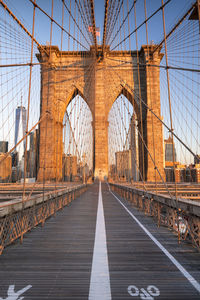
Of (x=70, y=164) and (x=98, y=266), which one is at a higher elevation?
(x=70, y=164)

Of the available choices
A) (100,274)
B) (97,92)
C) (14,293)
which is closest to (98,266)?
(100,274)

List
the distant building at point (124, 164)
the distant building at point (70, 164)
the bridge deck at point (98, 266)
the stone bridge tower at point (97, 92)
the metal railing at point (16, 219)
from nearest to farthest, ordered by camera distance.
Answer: the bridge deck at point (98, 266) → the metal railing at point (16, 219) → the distant building at point (70, 164) → the distant building at point (124, 164) → the stone bridge tower at point (97, 92)

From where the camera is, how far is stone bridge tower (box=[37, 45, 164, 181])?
31.1 m

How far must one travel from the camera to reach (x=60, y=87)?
34188mm

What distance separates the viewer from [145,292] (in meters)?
2.21

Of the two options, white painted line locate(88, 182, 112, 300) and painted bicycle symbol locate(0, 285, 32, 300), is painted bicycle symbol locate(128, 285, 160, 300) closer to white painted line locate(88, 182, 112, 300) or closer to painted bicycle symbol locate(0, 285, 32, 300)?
white painted line locate(88, 182, 112, 300)

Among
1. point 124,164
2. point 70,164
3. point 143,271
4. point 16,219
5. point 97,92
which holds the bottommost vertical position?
point 143,271

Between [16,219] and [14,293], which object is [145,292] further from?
[16,219]

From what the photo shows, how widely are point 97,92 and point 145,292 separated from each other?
3629 centimetres

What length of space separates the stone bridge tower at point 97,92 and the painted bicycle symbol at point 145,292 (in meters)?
28.1

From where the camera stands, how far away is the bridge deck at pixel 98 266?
7.29 feet

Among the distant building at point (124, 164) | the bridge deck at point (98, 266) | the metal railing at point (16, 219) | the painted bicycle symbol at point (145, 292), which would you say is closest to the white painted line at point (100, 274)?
the bridge deck at point (98, 266)

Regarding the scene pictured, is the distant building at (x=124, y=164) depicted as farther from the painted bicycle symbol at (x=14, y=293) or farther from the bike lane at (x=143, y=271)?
the painted bicycle symbol at (x=14, y=293)

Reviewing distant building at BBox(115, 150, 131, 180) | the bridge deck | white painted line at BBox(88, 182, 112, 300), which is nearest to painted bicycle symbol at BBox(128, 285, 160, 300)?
the bridge deck
